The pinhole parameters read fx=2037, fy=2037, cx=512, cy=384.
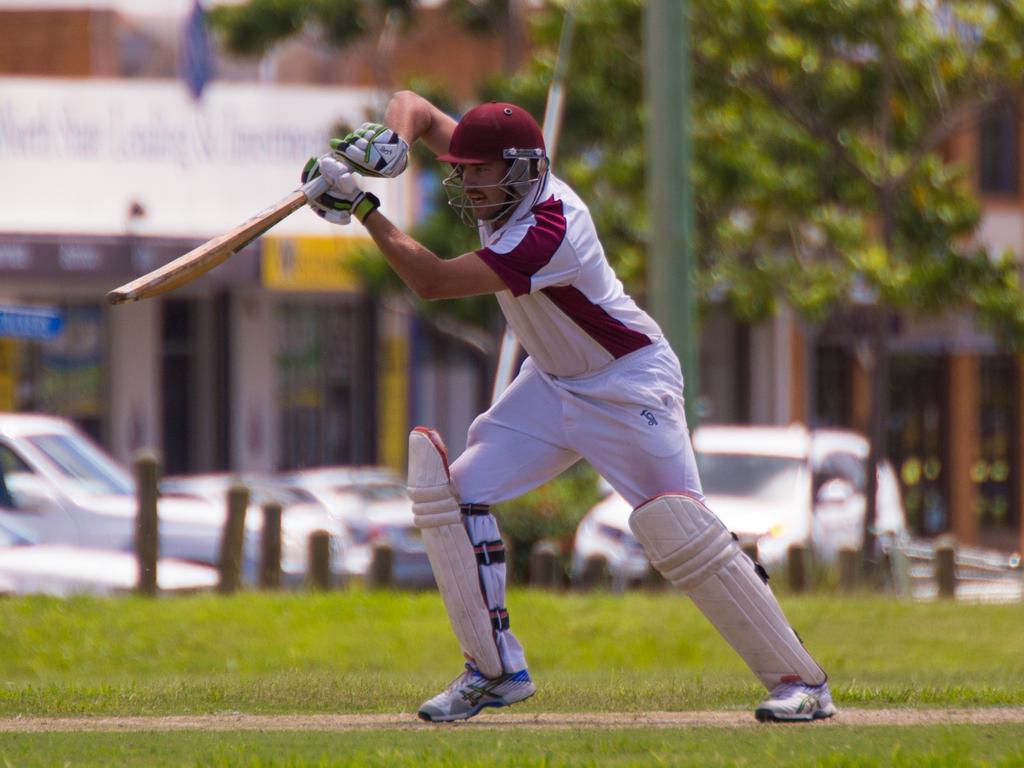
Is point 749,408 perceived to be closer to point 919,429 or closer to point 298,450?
point 919,429

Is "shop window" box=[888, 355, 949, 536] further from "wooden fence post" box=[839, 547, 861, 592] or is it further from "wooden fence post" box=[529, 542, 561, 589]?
"wooden fence post" box=[529, 542, 561, 589]

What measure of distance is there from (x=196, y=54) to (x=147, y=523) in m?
15.5

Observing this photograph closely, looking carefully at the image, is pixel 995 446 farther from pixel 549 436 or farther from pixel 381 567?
pixel 549 436

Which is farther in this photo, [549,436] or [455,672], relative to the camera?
[455,672]

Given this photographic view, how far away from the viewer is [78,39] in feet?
90.1

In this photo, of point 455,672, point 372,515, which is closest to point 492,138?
point 455,672

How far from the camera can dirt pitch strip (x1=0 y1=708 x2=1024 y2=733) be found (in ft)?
18.2

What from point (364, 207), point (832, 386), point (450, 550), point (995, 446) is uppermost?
point (832, 386)

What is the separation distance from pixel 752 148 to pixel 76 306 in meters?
11.4

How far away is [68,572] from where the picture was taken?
12164 millimetres

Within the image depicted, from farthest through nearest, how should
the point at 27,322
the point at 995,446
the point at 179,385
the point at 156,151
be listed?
the point at 995,446 → the point at 179,385 → the point at 156,151 → the point at 27,322

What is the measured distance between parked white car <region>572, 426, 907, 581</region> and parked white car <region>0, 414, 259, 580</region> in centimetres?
286

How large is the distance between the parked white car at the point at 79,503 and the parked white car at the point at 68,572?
0.36 meters

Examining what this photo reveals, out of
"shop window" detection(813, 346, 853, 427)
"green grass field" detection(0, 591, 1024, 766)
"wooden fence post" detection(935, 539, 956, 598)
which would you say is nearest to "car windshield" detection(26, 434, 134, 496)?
"green grass field" detection(0, 591, 1024, 766)
